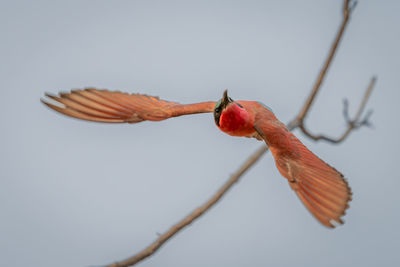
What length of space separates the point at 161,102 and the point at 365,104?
0.54 m

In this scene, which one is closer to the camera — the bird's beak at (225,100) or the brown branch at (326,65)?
the bird's beak at (225,100)

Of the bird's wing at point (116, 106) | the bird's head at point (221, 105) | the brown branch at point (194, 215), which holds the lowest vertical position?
the brown branch at point (194, 215)

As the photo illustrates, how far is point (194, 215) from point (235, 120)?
0.31 meters

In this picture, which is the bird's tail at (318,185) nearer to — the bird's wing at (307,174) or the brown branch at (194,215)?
→ the bird's wing at (307,174)

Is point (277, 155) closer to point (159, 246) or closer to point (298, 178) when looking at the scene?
point (298, 178)

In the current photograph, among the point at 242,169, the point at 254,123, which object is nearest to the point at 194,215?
the point at 242,169

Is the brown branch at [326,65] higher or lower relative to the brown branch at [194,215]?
higher

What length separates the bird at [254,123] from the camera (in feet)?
1.44

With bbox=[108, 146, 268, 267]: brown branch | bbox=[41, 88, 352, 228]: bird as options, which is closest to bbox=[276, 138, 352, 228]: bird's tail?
bbox=[41, 88, 352, 228]: bird

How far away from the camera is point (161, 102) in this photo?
59 centimetres

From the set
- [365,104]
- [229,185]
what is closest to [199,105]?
[229,185]

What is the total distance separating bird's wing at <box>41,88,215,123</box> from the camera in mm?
522

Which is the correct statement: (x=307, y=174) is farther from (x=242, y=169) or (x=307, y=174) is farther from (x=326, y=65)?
(x=242, y=169)

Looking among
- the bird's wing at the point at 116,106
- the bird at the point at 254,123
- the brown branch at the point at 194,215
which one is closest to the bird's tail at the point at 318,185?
the bird at the point at 254,123
